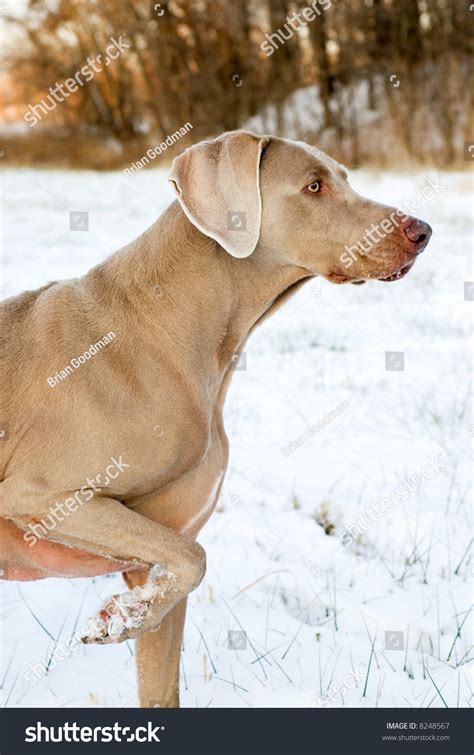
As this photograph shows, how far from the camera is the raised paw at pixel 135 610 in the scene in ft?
8.05

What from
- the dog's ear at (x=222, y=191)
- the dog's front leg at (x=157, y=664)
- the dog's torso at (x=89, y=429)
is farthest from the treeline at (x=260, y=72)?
the dog's front leg at (x=157, y=664)

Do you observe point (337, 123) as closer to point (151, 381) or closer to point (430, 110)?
point (430, 110)

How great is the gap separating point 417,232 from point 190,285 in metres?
0.70

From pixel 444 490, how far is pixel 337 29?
1415cm

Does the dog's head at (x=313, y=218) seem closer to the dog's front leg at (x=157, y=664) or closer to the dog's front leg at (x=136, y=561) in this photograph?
the dog's front leg at (x=136, y=561)

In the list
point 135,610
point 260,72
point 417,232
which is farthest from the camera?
point 260,72

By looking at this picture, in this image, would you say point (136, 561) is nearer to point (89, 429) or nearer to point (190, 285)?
point (89, 429)

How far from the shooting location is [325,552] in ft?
12.8

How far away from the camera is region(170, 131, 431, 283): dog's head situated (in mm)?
2688

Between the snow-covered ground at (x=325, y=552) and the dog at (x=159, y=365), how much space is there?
455mm

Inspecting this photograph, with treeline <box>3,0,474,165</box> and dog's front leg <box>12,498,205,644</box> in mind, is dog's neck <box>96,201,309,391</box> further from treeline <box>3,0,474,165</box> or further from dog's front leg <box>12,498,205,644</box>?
treeline <box>3,0,474,165</box>

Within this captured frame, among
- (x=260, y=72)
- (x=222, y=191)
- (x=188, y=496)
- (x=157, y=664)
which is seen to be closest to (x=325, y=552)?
(x=157, y=664)

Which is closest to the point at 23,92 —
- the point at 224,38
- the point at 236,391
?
the point at 224,38

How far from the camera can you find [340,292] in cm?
842
